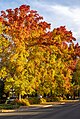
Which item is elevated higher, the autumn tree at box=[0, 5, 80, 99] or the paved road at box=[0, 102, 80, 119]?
the autumn tree at box=[0, 5, 80, 99]

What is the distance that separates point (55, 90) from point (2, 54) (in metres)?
21.2

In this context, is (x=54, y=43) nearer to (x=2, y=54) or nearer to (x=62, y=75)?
(x=62, y=75)

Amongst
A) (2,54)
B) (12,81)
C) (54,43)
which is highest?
(54,43)

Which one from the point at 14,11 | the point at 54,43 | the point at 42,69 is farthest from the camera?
the point at 54,43

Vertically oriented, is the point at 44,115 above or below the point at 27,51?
below

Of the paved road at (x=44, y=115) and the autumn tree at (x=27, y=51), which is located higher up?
the autumn tree at (x=27, y=51)

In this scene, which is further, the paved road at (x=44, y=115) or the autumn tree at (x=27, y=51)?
the autumn tree at (x=27, y=51)

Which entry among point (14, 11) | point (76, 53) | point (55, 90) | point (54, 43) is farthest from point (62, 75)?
point (14, 11)

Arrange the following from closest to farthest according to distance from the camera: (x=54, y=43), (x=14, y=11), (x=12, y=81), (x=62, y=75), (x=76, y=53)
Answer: (x=12, y=81) < (x=14, y=11) < (x=54, y=43) < (x=62, y=75) < (x=76, y=53)

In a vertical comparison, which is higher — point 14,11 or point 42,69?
point 14,11

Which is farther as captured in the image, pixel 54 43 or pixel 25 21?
pixel 54 43

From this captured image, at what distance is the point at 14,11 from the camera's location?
1955 inches

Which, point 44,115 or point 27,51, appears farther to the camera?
point 27,51

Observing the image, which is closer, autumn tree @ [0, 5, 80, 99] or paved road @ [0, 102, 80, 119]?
paved road @ [0, 102, 80, 119]
